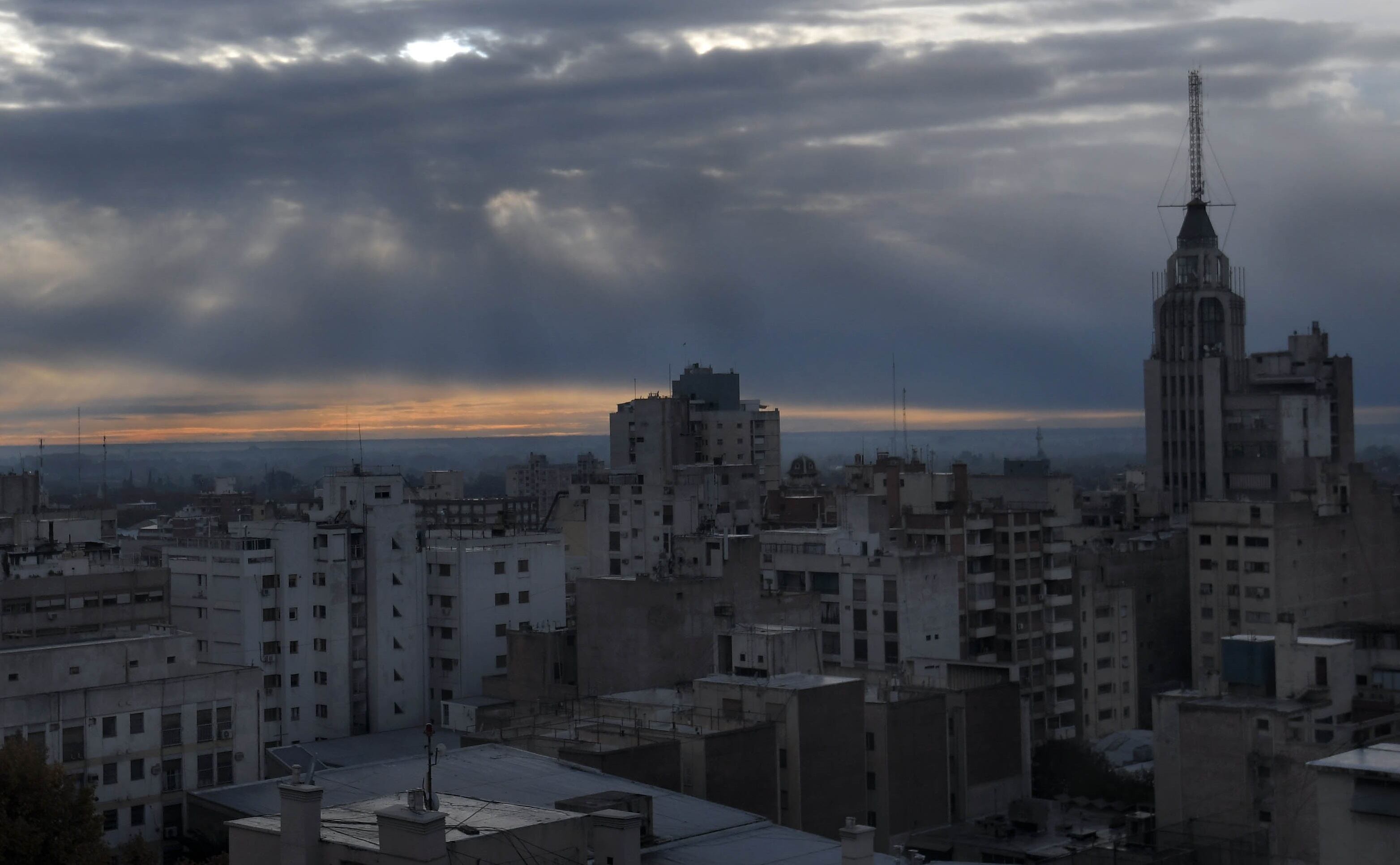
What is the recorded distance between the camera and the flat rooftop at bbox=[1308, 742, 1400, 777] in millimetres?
24359

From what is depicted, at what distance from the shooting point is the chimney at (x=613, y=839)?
30.1m

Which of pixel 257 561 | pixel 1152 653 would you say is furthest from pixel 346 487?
pixel 1152 653

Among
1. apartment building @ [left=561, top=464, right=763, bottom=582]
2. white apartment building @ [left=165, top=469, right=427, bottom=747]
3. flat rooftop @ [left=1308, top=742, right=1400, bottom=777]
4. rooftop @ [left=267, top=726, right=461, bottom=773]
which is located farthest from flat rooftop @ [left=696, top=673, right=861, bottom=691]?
apartment building @ [left=561, top=464, right=763, bottom=582]

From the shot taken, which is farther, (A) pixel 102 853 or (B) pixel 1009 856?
(B) pixel 1009 856

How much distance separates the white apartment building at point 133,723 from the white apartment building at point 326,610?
12.6 m

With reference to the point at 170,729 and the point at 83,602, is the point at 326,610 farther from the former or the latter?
the point at 170,729

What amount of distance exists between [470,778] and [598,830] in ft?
36.3

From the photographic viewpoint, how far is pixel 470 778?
40.6 meters

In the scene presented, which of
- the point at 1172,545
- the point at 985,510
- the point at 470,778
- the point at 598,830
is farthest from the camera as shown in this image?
the point at 1172,545

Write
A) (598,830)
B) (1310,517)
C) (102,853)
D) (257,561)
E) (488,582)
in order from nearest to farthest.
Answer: (598,830) < (102,853) < (257,561) < (488,582) < (1310,517)

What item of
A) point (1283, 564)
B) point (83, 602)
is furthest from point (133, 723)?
point (1283, 564)

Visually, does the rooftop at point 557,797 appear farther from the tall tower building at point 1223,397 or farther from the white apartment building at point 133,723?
the tall tower building at point 1223,397

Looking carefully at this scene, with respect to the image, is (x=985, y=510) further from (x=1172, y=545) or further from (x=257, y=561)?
(x=257, y=561)

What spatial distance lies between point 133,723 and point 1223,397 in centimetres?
9887
